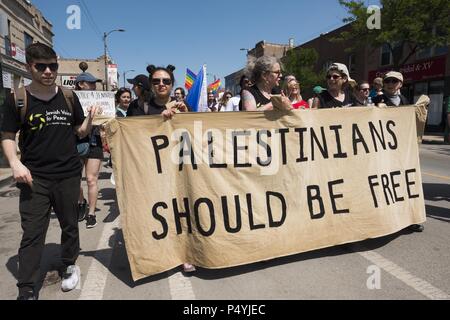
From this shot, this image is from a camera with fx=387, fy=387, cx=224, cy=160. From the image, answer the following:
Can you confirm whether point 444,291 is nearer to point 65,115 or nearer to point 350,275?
point 350,275

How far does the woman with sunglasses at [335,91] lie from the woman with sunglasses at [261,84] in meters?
0.82

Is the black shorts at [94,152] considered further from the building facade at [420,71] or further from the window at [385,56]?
the window at [385,56]

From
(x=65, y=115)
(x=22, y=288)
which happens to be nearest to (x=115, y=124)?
(x=65, y=115)

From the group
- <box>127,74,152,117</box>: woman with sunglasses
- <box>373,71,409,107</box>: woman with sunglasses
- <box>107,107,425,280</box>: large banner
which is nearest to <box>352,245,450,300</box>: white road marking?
<box>107,107,425,280</box>: large banner

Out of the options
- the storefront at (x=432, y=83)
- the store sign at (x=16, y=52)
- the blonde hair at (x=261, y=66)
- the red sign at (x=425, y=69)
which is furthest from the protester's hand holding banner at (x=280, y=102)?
the red sign at (x=425, y=69)

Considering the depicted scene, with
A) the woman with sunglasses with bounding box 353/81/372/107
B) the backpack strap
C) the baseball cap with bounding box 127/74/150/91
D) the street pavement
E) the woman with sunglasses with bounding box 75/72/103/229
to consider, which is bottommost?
the street pavement

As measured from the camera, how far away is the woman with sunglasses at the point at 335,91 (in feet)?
14.1

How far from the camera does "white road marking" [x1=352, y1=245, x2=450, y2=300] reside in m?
2.96

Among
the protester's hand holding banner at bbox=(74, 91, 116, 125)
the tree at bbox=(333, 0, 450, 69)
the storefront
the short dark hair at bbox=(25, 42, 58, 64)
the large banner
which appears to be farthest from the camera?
the storefront

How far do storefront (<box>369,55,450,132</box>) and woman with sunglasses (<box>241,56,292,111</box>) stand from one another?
20836 mm

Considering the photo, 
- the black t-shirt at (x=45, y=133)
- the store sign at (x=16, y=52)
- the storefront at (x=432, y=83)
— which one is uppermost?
the store sign at (x=16, y=52)

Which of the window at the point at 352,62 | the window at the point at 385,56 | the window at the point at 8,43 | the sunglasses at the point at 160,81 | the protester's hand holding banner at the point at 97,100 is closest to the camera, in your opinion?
the sunglasses at the point at 160,81

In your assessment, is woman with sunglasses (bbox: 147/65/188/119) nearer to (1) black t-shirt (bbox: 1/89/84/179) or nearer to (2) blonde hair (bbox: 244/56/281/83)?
(2) blonde hair (bbox: 244/56/281/83)
